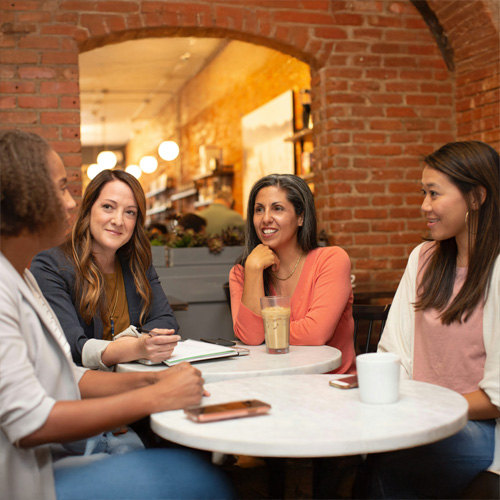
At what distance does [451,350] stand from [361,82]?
119 inches

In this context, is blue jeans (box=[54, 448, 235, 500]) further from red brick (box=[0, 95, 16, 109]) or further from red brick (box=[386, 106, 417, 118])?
red brick (box=[386, 106, 417, 118])

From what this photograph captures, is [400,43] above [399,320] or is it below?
above

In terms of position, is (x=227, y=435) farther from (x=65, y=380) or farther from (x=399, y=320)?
(x=399, y=320)

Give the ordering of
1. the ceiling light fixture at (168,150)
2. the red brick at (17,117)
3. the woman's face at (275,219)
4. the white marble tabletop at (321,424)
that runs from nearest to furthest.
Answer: the white marble tabletop at (321,424) → the woman's face at (275,219) → the red brick at (17,117) → the ceiling light fixture at (168,150)

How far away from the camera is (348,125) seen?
14.3ft

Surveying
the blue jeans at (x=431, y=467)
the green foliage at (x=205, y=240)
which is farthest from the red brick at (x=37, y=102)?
the blue jeans at (x=431, y=467)

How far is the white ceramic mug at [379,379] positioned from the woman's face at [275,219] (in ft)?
3.87

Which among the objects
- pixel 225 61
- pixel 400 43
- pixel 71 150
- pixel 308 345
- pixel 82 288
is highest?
pixel 225 61

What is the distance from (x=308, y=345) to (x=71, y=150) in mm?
2443

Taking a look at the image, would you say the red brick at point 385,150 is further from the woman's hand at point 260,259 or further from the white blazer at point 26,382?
the white blazer at point 26,382

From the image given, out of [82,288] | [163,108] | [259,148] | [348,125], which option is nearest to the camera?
[82,288]

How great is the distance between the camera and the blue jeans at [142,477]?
128cm

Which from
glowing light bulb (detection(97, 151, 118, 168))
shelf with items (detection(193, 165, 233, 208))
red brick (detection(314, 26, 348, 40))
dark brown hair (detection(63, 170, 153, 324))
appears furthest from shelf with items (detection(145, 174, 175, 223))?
dark brown hair (detection(63, 170, 153, 324))

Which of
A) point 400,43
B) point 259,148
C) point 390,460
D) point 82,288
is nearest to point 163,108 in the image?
point 259,148
